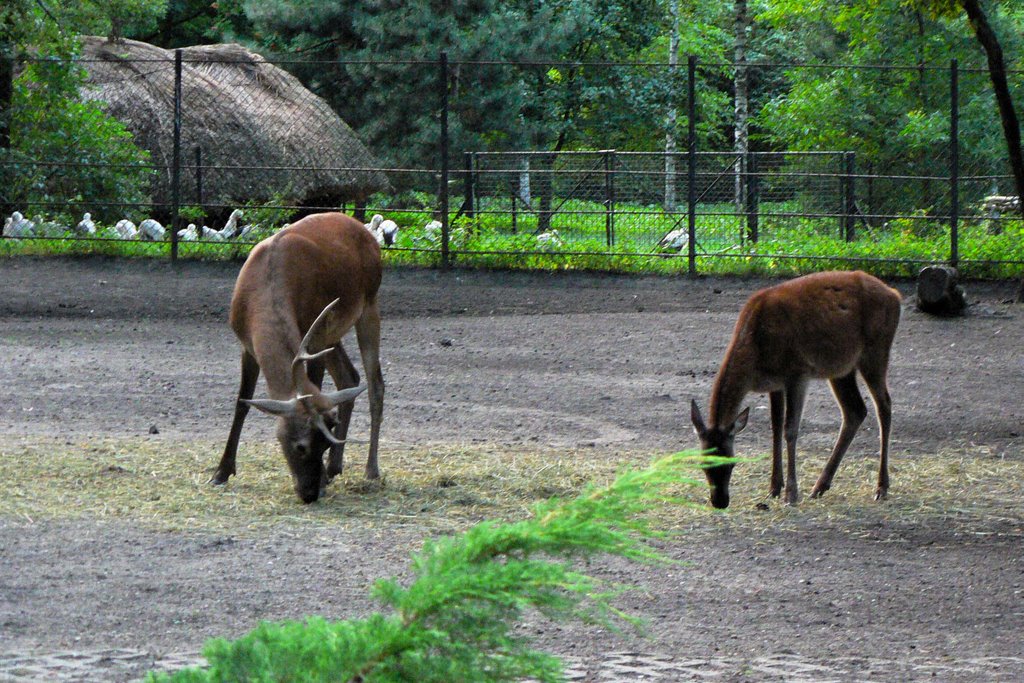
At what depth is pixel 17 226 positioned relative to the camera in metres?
17.6

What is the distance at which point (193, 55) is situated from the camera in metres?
22.0

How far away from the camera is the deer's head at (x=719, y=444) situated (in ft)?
22.9

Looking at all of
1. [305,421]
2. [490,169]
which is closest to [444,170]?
[490,169]

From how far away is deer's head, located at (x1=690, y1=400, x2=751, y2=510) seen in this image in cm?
696

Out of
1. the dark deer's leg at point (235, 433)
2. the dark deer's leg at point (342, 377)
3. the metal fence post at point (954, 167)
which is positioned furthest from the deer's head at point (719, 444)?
the metal fence post at point (954, 167)

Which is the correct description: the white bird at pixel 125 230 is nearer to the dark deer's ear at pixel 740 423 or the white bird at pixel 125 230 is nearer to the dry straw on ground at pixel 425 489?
the dry straw on ground at pixel 425 489

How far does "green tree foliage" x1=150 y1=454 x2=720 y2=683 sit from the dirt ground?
8.60 feet

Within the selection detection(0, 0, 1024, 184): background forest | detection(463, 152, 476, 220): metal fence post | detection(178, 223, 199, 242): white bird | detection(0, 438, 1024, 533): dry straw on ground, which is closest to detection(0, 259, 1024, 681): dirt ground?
detection(0, 438, 1024, 533): dry straw on ground

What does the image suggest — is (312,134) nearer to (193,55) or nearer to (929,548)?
(193,55)

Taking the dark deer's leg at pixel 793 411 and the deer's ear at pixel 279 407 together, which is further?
the dark deer's leg at pixel 793 411

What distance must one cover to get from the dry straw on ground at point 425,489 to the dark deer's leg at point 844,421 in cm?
12

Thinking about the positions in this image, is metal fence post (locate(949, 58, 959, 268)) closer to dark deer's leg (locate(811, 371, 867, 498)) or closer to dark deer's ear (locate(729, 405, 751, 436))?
dark deer's leg (locate(811, 371, 867, 498))

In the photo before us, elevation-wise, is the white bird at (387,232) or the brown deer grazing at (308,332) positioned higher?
the white bird at (387,232)

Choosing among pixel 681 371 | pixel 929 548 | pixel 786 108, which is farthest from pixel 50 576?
pixel 786 108
